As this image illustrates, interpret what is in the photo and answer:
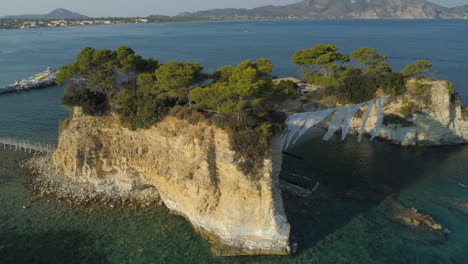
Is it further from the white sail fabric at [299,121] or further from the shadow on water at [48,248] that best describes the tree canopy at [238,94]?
the shadow on water at [48,248]

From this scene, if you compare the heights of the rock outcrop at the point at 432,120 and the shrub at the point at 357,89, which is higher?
the shrub at the point at 357,89

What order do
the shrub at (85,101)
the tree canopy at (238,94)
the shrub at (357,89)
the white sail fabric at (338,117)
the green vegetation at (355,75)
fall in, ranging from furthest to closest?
the shrub at (357,89)
the green vegetation at (355,75)
the shrub at (85,101)
the white sail fabric at (338,117)
the tree canopy at (238,94)

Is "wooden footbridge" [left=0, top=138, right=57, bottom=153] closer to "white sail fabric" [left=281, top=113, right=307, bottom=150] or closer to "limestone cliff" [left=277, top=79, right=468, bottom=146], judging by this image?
"white sail fabric" [left=281, top=113, right=307, bottom=150]

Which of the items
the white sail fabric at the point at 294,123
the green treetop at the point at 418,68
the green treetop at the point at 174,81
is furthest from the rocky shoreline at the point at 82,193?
the green treetop at the point at 418,68

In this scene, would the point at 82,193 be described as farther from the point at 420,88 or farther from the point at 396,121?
the point at 420,88

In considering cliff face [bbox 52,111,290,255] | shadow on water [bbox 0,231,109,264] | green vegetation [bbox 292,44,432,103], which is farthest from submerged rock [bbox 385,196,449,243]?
shadow on water [bbox 0,231,109,264]

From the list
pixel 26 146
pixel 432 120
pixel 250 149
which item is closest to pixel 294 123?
pixel 250 149

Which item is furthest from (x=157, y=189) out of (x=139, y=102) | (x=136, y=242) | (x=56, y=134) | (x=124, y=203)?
(x=56, y=134)
